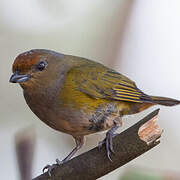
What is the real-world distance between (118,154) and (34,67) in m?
1.05

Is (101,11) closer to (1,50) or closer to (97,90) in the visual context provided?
(1,50)

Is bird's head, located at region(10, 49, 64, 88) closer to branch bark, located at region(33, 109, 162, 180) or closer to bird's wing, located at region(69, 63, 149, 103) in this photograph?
bird's wing, located at region(69, 63, 149, 103)

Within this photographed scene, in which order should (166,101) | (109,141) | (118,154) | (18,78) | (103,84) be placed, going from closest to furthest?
(118,154) → (109,141) → (18,78) → (166,101) → (103,84)

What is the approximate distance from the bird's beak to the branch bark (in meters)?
0.72

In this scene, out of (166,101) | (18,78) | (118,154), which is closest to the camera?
(118,154)

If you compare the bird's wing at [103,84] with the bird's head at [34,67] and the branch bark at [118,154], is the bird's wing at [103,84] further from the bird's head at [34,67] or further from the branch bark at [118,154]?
the branch bark at [118,154]

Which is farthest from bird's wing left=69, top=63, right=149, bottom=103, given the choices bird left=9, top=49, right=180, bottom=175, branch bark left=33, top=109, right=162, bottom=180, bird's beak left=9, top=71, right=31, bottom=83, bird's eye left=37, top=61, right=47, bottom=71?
branch bark left=33, top=109, right=162, bottom=180

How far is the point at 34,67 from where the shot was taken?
11.3 feet

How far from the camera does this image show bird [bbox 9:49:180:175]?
3404mm

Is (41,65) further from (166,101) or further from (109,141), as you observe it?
(166,101)

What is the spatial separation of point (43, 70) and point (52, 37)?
2.00 m

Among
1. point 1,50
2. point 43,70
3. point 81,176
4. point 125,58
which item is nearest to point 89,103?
point 43,70

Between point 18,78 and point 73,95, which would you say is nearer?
point 18,78

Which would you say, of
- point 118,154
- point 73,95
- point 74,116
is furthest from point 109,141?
point 73,95
